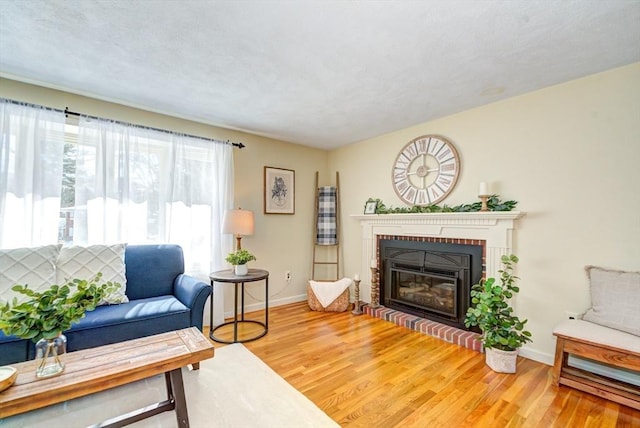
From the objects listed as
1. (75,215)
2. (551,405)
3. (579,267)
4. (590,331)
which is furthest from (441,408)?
(75,215)

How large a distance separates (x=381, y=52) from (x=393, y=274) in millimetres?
2573

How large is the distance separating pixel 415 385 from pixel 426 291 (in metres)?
1.44

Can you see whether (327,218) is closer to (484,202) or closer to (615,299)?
(484,202)

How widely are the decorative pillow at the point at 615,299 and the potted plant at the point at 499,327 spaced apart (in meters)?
0.48

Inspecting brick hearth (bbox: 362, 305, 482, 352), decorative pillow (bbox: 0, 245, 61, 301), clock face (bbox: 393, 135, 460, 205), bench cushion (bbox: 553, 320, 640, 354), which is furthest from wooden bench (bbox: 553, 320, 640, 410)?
decorative pillow (bbox: 0, 245, 61, 301)

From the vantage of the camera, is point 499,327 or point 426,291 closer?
point 499,327

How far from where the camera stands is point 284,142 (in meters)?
4.10

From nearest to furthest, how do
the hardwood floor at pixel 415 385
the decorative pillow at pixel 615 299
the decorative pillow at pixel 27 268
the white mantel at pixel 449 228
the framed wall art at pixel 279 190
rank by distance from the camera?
1. the hardwood floor at pixel 415 385
2. the decorative pillow at pixel 615 299
3. the decorative pillow at pixel 27 268
4. the white mantel at pixel 449 228
5. the framed wall art at pixel 279 190

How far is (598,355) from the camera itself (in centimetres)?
185

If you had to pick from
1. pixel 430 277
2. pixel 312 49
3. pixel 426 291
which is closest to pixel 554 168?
pixel 430 277

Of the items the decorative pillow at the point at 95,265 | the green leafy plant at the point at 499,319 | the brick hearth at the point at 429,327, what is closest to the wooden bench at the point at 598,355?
the green leafy plant at the point at 499,319

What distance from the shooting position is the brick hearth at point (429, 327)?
2.68m

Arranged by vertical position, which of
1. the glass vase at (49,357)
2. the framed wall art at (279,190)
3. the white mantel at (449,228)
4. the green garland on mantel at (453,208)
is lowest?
the glass vase at (49,357)

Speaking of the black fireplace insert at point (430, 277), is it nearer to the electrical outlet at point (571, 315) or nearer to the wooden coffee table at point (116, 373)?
the electrical outlet at point (571, 315)
